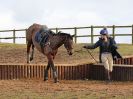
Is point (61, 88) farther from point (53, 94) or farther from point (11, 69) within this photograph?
point (11, 69)

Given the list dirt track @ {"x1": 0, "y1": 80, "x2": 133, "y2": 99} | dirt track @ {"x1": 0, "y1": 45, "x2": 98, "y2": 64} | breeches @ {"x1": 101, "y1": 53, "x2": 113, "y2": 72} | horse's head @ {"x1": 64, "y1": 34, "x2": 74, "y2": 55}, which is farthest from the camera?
dirt track @ {"x1": 0, "y1": 45, "x2": 98, "y2": 64}

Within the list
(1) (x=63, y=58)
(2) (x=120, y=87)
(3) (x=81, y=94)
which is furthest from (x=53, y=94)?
(1) (x=63, y=58)

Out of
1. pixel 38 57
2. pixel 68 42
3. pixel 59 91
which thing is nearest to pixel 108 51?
pixel 68 42

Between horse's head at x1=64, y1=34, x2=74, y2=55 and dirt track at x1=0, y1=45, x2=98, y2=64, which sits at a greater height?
horse's head at x1=64, y1=34, x2=74, y2=55

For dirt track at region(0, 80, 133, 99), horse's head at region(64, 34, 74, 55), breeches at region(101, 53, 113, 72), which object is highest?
horse's head at region(64, 34, 74, 55)

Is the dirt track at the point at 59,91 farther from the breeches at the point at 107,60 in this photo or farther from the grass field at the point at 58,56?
the grass field at the point at 58,56

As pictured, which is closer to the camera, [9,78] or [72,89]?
[72,89]

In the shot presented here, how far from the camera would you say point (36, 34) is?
20.5 m

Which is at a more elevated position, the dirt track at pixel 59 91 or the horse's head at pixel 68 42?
the horse's head at pixel 68 42

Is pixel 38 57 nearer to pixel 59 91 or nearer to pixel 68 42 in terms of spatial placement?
pixel 68 42

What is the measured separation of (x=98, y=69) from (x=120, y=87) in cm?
404

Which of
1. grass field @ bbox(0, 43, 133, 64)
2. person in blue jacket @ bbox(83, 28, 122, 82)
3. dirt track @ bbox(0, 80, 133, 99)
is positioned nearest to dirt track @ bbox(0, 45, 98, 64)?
grass field @ bbox(0, 43, 133, 64)

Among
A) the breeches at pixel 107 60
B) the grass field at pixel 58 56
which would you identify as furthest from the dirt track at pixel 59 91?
the grass field at pixel 58 56

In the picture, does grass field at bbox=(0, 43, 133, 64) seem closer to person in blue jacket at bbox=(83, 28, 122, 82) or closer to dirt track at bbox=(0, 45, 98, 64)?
dirt track at bbox=(0, 45, 98, 64)
